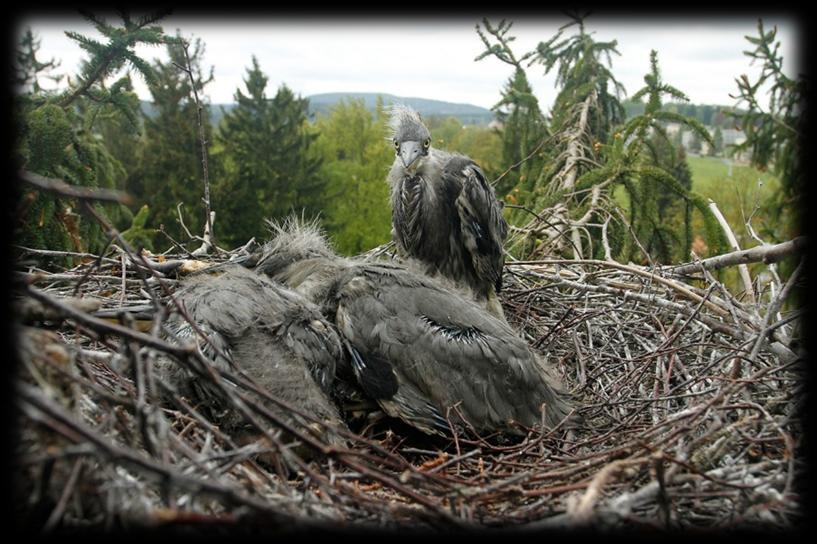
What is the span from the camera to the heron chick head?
13.7ft

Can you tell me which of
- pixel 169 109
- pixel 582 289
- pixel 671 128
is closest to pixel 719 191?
pixel 671 128

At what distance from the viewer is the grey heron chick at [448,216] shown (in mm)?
4246

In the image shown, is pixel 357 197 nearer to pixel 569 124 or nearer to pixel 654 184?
pixel 569 124

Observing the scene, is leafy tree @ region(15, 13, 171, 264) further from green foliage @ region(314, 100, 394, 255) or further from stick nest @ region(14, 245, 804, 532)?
green foliage @ region(314, 100, 394, 255)

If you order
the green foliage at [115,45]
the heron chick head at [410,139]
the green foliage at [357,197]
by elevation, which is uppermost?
the green foliage at [115,45]

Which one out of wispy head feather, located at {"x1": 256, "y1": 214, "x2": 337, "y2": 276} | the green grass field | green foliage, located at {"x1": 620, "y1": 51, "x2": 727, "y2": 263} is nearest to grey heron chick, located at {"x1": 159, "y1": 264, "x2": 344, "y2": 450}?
wispy head feather, located at {"x1": 256, "y1": 214, "x2": 337, "y2": 276}

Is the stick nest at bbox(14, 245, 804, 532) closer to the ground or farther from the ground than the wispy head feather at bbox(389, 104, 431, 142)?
closer to the ground

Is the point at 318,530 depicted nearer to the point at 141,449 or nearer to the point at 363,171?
the point at 141,449

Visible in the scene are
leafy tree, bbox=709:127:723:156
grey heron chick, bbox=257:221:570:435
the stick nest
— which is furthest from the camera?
leafy tree, bbox=709:127:723:156

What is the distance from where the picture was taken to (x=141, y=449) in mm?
1823

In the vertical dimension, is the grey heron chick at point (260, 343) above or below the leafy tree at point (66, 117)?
below

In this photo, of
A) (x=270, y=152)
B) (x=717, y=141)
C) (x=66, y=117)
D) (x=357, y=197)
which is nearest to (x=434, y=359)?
(x=66, y=117)

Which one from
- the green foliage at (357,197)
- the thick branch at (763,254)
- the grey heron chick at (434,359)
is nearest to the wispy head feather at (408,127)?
the grey heron chick at (434,359)

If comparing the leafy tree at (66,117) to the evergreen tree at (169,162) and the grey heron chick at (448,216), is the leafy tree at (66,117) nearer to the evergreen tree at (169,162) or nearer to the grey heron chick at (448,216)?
the grey heron chick at (448,216)
